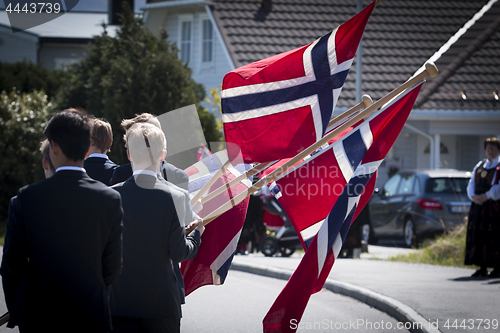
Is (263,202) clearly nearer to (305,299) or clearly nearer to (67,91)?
(67,91)

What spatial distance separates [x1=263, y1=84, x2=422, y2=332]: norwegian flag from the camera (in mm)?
4410

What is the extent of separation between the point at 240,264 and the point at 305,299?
22.9 feet

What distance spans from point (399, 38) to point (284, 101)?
1797 cm

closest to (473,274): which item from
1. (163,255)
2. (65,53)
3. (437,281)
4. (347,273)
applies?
(437,281)

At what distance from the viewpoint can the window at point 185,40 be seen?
2445cm

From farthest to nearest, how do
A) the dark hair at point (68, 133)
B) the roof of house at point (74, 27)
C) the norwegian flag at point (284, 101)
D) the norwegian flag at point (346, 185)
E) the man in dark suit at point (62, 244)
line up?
1. the roof of house at point (74, 27)
2. the norwegian flag at point (284, 101)
3. the norwegian flag at point (346, 185)
4. the dark hair at point (68, 133)
5. the man in dark suit at point (62, 244)

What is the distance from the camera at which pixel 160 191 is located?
359 cm

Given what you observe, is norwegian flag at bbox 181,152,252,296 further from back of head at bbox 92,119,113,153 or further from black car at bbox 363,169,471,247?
black car at bbox 363,169,471,247

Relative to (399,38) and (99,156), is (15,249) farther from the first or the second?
(399,38)

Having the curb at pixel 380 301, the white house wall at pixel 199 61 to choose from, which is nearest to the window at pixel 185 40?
the white house wall at pixel 199 61

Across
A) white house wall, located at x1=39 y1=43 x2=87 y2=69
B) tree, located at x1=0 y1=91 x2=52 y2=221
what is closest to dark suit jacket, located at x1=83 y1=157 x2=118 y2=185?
tree, located at x1=0 y1=91 x2=52 y2=221

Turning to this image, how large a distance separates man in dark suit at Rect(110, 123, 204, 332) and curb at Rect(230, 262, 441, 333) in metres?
3.26

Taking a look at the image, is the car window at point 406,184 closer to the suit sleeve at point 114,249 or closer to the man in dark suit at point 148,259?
the man in dark suit at point 148,259

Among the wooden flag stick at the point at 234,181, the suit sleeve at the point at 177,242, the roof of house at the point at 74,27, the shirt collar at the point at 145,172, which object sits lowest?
the suit sleeve at the point at 177,242
